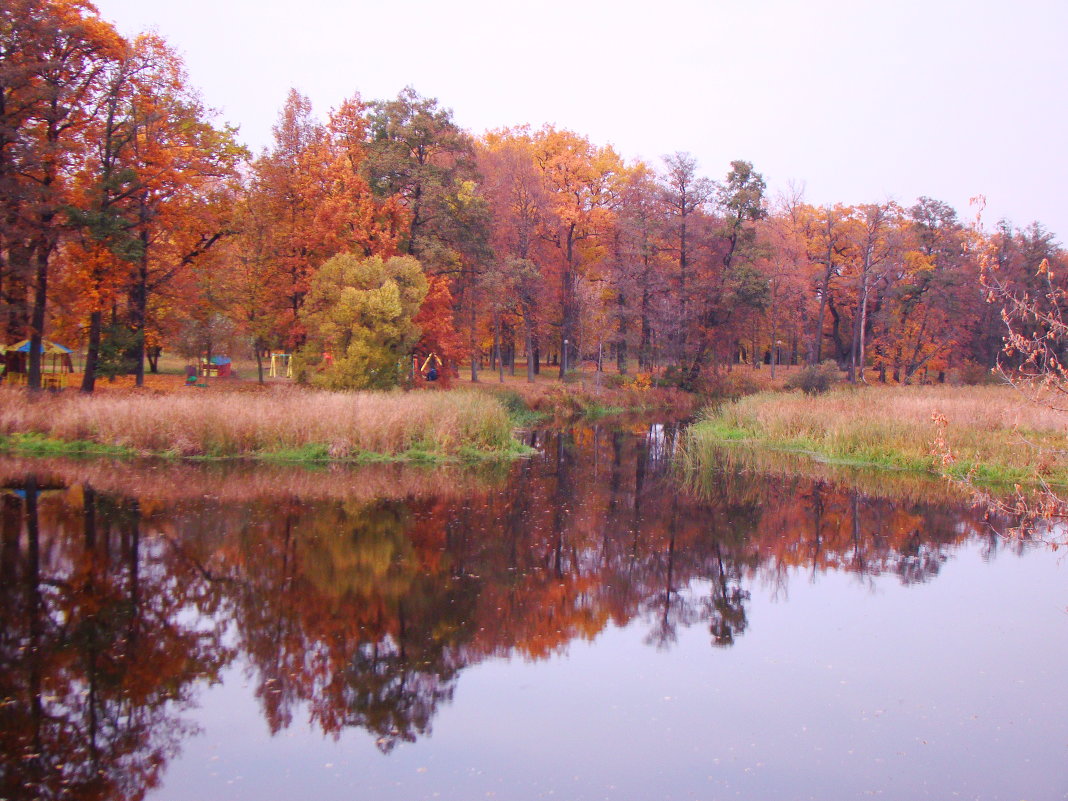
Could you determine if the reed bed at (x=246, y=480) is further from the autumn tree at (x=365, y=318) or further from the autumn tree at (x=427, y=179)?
the autumn tree at (x=427, y=179)

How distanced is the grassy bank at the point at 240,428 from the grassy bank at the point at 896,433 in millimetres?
7104

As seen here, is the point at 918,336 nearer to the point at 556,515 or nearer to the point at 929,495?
the point at 929,495

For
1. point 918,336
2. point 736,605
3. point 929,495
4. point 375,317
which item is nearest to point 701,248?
point 918,336

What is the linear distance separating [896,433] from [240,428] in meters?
16.7

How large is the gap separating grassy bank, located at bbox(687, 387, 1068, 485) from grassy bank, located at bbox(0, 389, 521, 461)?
23.3 ft

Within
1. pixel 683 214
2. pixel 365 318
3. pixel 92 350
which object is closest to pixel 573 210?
pixel 683 214

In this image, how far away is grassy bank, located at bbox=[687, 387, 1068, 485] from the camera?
17812 mm

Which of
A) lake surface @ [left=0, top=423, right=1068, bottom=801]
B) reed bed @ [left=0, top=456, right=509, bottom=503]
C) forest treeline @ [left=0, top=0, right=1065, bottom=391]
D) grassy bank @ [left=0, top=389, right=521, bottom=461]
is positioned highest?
forest treeline @ [left=0, top=0, right=1065, bottom=391]

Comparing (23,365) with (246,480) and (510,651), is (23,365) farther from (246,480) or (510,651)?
(510,651)

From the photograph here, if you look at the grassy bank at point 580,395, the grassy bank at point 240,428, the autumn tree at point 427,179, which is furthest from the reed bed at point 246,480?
the autumn tree at point 427,179

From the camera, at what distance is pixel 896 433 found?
20.9m

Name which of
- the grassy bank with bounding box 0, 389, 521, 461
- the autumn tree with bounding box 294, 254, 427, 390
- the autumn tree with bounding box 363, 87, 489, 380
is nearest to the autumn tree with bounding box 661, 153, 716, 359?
the autumn tree with bounding box 363, 87, 489, 380

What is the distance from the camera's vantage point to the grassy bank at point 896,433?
1781cm

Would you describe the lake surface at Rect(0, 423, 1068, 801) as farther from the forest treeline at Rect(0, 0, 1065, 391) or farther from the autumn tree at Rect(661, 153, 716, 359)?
the autumn tree at Rect(661, 153, 716, 359)
